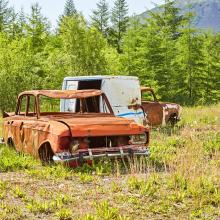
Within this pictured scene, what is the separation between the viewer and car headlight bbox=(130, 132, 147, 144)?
6287 mm

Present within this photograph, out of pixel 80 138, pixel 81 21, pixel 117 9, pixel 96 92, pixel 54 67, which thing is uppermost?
pixel 117 9

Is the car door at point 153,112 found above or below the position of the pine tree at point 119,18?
below

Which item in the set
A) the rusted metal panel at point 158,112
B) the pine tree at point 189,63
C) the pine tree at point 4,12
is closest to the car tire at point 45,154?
the rusted metal panel at point 158,112

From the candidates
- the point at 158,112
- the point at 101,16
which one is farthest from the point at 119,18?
the point at 158,112

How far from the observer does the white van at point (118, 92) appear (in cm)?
860

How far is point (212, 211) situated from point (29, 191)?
256 centimetres

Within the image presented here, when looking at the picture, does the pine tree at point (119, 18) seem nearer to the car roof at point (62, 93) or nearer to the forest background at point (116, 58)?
the forest background at point (116, 58)

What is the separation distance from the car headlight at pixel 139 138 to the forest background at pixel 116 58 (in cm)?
1169

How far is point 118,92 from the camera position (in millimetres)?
8805

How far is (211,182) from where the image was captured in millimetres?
4715

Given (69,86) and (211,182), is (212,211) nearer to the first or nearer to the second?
(211,182)

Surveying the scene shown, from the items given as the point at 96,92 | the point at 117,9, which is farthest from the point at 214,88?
the point at 96,92

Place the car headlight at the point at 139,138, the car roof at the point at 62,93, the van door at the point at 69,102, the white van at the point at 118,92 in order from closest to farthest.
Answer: the car headlight at the point at 139,138, the car roof at the point at 62,93, the white van at the point at 118,92, the van door at the point at 69,102

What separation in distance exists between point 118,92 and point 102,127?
3.19 meters
